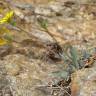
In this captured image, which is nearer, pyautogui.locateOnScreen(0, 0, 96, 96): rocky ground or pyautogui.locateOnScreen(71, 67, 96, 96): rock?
pyautogui.locateOnScreen(71, 67, 96, 96): rock

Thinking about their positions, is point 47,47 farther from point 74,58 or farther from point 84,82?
point 84,82

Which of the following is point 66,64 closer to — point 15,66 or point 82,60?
point 82,60

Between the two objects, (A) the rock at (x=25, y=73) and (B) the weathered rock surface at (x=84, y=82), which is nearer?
(B) the weathered rock surface at (x=84, y=82)

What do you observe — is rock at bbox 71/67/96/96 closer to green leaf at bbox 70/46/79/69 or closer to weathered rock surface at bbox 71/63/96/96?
weathered rock surface at bbox 71/63/96/96

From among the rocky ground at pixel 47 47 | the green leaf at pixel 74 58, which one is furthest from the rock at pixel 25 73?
the green leaf at pixel 74 58

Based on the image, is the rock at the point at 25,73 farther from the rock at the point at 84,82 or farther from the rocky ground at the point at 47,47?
the rock at the point at 84,82

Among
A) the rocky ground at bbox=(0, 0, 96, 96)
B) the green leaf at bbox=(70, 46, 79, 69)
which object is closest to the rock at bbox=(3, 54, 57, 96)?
the rocky ground at bbox=(0, 0, 96, 96)

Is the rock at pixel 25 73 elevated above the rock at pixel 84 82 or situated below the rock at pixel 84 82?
below

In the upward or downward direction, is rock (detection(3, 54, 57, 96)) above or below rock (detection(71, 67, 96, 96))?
below
